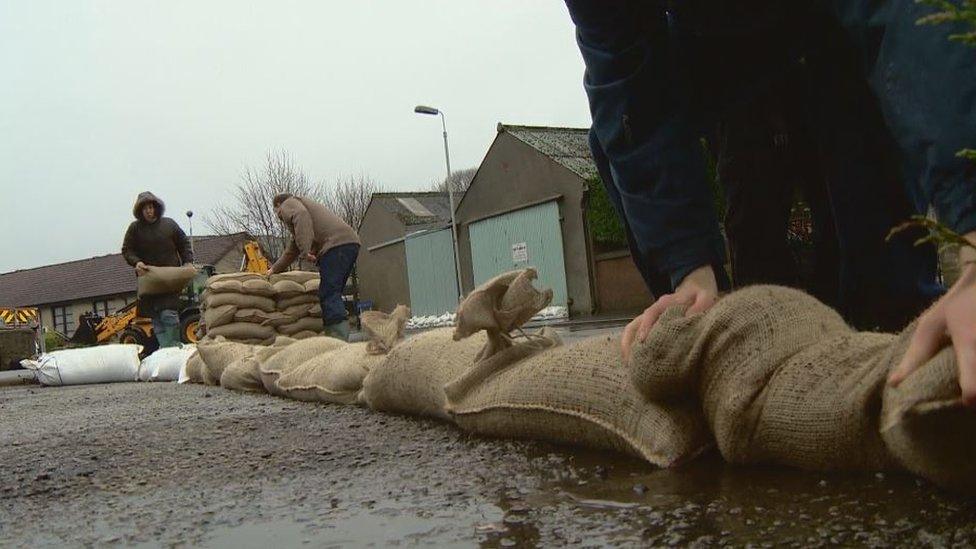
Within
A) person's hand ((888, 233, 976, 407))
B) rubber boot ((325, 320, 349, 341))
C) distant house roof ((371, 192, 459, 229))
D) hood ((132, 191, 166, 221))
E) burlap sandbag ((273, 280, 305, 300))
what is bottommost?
rubber boot ((325, 320, 349, 341))

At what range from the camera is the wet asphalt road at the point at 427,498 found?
105cm

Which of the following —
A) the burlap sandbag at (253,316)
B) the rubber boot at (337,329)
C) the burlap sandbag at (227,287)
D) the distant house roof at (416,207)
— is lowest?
the rubber boot at (337,329)

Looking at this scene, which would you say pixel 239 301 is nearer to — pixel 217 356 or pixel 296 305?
pixel 296 305

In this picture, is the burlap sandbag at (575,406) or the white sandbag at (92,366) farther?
the white sandbag at (92,366)

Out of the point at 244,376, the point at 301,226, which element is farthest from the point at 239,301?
the point at 244,376

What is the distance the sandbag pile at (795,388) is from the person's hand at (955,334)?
27 mm

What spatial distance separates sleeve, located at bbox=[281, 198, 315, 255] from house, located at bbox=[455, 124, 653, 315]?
10793mm

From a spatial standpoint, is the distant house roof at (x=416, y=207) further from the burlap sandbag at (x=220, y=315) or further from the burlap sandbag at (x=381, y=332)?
the burlap sandbag at (x=381, y=332)

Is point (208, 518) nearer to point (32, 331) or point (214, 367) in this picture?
point (214, 367)

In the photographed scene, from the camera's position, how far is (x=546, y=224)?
800 inches

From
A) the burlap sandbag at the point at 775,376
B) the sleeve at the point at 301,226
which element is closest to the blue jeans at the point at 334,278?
the sleeve at the point at 301,226

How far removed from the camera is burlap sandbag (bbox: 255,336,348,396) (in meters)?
3.81

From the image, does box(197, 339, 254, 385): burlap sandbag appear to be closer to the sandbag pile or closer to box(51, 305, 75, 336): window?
the sandbag pile

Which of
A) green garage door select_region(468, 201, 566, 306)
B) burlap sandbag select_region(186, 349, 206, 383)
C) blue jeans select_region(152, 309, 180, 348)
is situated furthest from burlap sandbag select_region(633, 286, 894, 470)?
green garage door select_region(468, 201, 566, 306)
